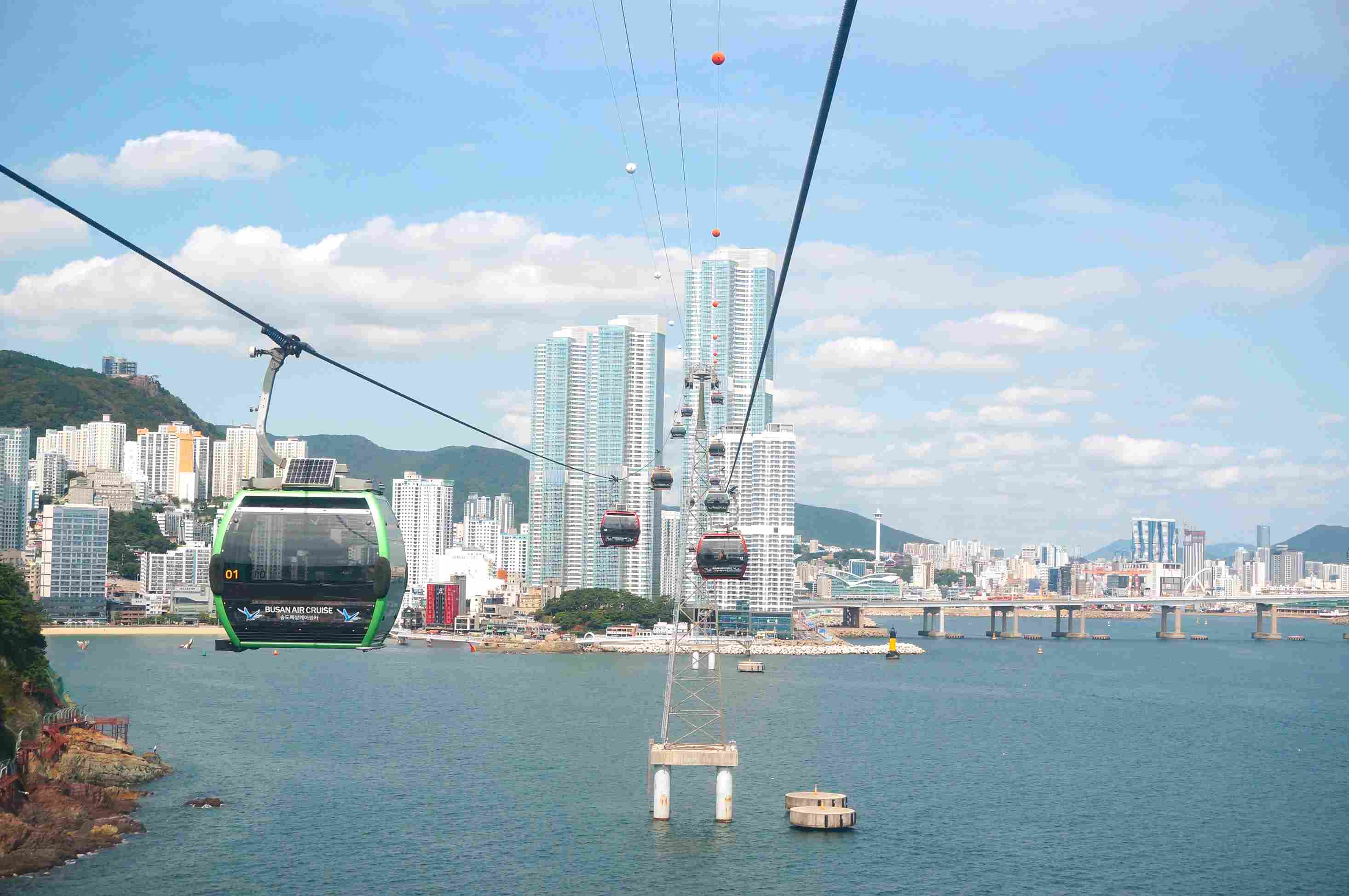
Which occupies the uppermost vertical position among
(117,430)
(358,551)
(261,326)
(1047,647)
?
(117,430)

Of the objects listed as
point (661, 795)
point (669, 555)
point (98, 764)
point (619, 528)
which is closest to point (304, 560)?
point (619, 528)

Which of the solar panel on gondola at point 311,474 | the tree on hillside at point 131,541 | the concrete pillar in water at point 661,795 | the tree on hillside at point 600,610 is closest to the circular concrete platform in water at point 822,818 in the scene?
the concrete pillar in water at point 661,795

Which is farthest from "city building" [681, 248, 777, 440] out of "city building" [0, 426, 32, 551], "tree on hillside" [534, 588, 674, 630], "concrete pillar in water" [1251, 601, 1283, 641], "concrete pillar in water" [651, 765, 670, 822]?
"concrete pillar in water" [651, 765, 670, 822]

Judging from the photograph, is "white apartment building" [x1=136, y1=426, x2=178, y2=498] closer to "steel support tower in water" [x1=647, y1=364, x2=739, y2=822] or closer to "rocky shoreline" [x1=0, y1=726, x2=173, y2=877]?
"rocky shoreline" [x1=0, y1=726, x2=173, y2=877]

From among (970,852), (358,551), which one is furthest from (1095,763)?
(358,551)

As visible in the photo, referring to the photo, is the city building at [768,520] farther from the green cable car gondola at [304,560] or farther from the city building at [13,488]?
the green cable car gondola at [304,560]

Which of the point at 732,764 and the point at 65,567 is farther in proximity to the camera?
the point at 65,567

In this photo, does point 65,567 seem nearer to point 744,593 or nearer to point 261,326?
point 744,593

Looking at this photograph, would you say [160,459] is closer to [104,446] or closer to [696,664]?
Result: [104,446]
